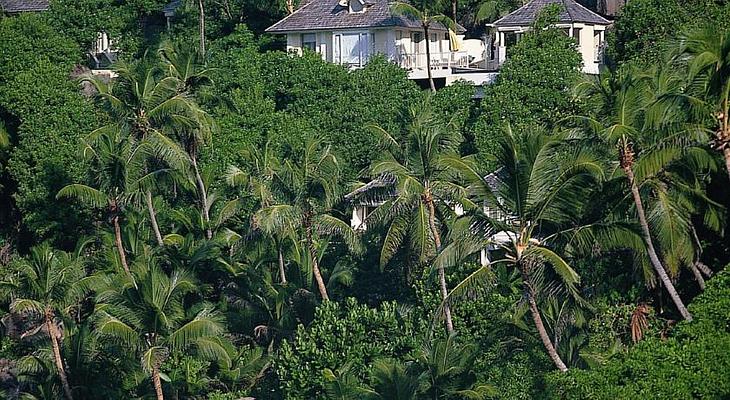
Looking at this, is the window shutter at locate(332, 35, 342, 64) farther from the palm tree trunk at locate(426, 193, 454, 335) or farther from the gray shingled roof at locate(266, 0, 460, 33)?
the palm tree trunk at locate(426, 193, 454, 335)

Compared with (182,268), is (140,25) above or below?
above

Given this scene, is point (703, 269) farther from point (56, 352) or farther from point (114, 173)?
point (114, 173)

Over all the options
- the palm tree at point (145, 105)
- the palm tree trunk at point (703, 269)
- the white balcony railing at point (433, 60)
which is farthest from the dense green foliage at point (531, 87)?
the palm tree trunk at point (703, 269)

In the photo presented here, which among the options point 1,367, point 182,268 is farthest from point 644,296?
point 1,367

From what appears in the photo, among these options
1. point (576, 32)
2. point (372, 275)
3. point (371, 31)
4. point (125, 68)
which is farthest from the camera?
point (371, 31)

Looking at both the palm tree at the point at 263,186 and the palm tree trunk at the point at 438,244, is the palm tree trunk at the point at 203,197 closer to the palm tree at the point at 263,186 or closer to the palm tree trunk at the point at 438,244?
the palm tree at the point at 263,186

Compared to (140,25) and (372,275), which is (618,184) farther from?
(140,25)

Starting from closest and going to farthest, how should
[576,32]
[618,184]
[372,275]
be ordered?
[618,184]
[372,275]
[576,32]

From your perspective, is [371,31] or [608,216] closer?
[608,216]
